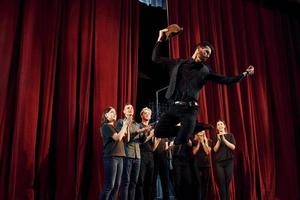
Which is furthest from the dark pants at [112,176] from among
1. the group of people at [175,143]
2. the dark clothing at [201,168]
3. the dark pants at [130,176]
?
the dark clothing at [201,168]

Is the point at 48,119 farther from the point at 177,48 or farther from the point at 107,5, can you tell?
the point at 177,48

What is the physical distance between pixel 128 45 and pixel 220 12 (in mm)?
2307

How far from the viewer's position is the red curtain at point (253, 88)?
5988mm

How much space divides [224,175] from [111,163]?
1.80 metres

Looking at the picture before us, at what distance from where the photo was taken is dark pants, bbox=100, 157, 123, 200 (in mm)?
3871

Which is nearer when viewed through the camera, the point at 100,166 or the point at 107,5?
the point at 100,166

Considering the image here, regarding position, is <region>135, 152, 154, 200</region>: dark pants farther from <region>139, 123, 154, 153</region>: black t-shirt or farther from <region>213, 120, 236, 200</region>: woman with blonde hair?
<region>213, 120, 236, 200</region>: woman with blonde hair

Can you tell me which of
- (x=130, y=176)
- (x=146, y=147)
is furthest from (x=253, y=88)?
(x=130, y=176)

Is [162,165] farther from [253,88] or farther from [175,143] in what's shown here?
[253,88]

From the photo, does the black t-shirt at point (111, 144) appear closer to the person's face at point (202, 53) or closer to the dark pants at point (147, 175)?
the dark pants at point (147, 175)

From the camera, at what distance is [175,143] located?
2934 millimetres

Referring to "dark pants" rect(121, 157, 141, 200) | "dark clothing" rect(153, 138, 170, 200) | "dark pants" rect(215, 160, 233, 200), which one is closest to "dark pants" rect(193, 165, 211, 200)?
"dark pants" rect(215, 160, 233, 200)

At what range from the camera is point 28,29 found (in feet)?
15.8

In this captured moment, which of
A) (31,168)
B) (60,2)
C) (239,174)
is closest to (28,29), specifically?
(60,2)
